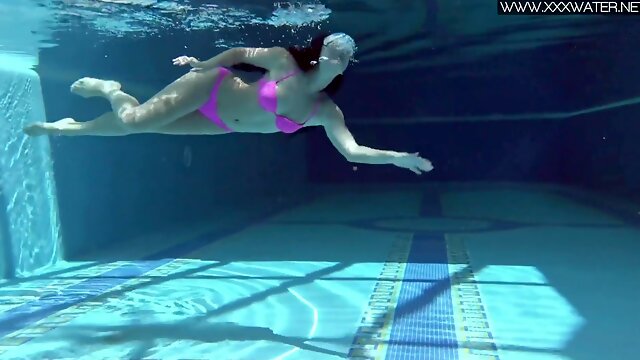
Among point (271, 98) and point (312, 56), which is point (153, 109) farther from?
point (312, 56)

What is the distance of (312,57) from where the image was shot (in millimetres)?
4035

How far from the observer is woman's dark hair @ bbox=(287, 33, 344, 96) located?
399 cm

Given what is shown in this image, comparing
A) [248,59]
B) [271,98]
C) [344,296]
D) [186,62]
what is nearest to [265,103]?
[271,98]

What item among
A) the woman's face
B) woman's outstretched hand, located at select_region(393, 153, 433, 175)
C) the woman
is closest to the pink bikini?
the woman

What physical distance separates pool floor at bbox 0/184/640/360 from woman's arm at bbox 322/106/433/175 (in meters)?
1.59

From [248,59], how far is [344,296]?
9.74 feet

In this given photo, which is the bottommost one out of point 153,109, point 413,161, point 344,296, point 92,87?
point 344,296

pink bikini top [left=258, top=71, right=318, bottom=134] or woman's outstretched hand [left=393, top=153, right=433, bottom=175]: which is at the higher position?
pink bikini top [left=258, top=71, right=318, bottom=134]

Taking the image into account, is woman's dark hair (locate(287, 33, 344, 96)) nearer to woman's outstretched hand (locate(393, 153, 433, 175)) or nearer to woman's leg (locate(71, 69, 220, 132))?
woman's leg (locate(71, 69, 220, 132))

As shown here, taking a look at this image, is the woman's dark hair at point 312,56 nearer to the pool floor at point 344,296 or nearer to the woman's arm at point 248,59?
the woman's arm at point 248,59

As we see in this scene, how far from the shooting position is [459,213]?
1344cm

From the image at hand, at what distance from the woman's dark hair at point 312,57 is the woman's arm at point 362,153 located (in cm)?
16

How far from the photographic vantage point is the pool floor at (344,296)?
4.61 m

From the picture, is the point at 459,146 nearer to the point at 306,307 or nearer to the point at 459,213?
the point at 459,213
